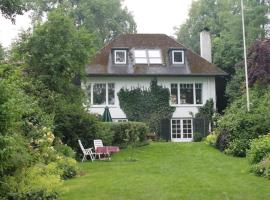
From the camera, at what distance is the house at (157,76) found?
38.6 m

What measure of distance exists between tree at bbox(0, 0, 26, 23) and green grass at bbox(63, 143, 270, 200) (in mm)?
4306

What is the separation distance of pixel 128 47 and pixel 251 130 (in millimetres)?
19088

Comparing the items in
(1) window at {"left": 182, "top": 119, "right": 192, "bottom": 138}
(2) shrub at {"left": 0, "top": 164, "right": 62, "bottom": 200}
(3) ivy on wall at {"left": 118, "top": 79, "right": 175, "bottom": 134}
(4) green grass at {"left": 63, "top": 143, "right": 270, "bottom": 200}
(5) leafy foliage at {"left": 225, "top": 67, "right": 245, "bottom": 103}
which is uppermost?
(5) leafy foliage at {"left": 225, "top": 67, "right": 245, "bottom": 103}

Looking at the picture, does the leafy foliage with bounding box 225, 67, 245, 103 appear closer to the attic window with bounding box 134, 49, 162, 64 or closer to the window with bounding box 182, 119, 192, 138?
the window with bounding box 182, 119, 192, 138

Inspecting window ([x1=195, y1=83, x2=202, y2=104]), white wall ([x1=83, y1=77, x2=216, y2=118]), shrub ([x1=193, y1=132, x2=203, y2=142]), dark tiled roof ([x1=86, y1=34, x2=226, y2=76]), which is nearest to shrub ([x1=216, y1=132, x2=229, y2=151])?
shrub ([x1=193, y1=132, x2=203, y2=142])

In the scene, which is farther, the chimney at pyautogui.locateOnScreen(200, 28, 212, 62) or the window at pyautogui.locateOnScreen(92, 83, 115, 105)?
the chimney at pyautogui.locateOnScreen(200, 28, 212, 62)

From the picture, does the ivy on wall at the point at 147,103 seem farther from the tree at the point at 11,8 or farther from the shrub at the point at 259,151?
the tree at the point at 11,8

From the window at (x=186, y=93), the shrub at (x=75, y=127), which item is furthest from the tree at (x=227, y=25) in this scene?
the shrub at (x=75, y=127)

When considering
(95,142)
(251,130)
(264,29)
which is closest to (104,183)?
(95,142)

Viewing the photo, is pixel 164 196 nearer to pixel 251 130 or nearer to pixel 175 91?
pixel 251 130

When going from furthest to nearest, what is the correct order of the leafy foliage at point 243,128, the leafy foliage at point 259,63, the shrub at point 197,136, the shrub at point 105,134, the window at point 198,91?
the window at point 198,91, the shrub at point 197,136, the leafy foliage at point 259,63, the shrub at point 105,134, the leafy foliage at point 243,128

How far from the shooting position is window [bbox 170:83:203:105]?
1550 inches

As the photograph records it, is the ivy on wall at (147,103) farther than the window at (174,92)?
No

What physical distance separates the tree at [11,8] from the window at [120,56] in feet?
96.6
